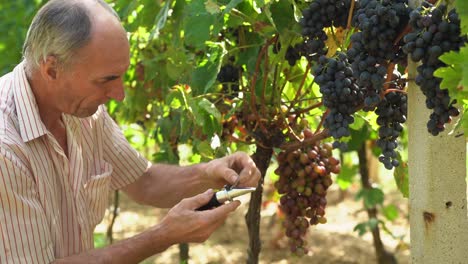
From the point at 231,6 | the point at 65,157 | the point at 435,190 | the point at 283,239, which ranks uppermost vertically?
the point at 231,6

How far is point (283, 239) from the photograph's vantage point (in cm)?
590

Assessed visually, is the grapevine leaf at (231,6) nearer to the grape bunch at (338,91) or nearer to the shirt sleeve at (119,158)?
the grape bunch at (338,91)

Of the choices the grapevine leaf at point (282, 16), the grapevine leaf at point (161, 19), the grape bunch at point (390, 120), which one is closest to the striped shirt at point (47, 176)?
the grapevine leaf at point (161, 19)

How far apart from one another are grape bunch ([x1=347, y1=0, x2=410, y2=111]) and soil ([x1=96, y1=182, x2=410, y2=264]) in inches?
117

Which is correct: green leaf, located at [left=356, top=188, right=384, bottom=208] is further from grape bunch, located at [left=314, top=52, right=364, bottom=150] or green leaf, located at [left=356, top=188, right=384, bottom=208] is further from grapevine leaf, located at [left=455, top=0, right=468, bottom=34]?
grapevine leaf, located at [left=455, top=0, right=468, bottom=34]

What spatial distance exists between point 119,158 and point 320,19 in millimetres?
1158

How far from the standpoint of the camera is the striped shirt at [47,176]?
251 cm

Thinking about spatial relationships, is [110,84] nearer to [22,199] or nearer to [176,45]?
[22,199]

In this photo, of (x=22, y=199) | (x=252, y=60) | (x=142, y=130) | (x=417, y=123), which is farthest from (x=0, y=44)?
(x=417, y=123)

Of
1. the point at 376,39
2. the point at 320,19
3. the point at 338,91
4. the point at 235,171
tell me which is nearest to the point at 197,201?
the point at 235,171

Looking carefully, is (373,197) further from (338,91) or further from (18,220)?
(18,220)

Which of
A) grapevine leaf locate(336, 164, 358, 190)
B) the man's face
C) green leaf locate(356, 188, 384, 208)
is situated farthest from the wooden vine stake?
grapevine leaf locate(336, 164, 358, 190)

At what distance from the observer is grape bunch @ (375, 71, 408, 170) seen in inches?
97.9

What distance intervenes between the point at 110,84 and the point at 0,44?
434cm
